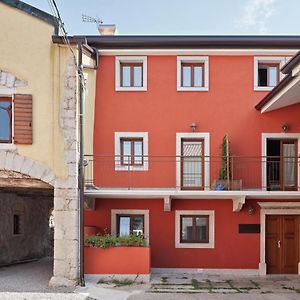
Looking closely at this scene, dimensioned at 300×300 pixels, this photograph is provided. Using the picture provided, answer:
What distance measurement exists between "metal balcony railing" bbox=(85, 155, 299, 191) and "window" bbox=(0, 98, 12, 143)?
284cm

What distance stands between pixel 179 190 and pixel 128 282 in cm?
320

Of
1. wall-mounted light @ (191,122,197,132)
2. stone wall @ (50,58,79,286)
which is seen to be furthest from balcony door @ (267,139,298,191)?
stone wall @ (50,58,79,286)

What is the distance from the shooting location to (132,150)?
12820 mm

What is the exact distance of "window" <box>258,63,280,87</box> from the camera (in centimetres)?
1293

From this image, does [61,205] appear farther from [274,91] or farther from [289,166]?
[289,166]

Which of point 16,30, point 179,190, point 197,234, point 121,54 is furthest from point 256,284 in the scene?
point 16,30

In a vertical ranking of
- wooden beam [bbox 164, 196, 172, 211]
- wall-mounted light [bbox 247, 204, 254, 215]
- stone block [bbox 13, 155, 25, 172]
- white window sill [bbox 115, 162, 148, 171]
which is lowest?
wall-mounted light [bbox 247, 204, 254, 215]

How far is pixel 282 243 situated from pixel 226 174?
307 centimetres

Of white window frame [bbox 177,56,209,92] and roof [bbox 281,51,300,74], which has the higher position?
white window frame [bbox 177,56,209,92]

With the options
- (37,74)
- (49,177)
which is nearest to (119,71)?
(37,74)

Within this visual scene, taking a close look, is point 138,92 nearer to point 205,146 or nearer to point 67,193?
point 205,146

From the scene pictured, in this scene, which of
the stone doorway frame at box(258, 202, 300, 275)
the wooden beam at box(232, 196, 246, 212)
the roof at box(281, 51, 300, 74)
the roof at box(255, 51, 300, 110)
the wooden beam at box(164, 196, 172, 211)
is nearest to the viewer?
the roof at box(281, 51, 300, 74)

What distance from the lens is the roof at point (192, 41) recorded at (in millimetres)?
12320

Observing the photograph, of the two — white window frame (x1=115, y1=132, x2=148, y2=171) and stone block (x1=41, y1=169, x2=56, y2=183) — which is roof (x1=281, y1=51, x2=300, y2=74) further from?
stone block (x1=41, y1=169, x2=56, y2=183)
